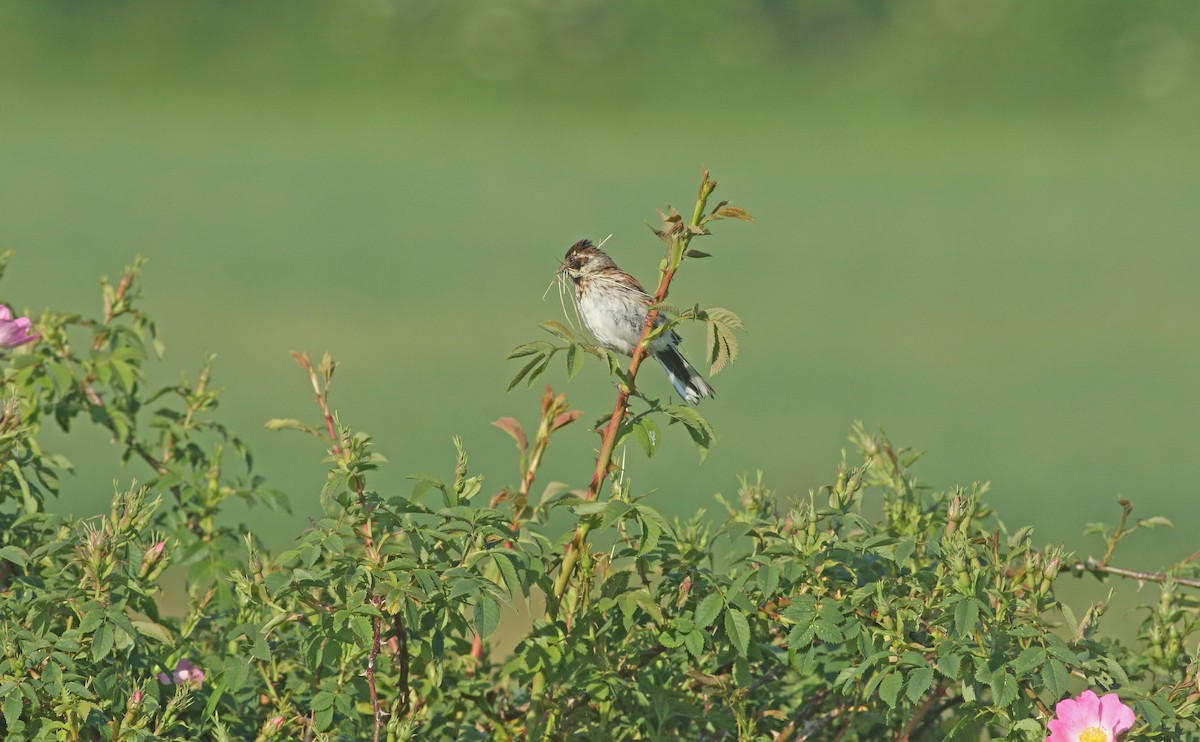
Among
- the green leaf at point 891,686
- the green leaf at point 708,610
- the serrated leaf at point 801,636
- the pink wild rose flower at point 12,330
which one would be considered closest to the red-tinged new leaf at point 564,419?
the green leaf at point 708,610

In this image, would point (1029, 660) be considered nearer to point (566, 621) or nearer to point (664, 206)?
point (566, 621)

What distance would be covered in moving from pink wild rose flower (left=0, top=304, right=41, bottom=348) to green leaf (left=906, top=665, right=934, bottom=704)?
4.94 feet

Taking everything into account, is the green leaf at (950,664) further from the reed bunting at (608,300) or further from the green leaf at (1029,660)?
the reed bunting at (608,300)

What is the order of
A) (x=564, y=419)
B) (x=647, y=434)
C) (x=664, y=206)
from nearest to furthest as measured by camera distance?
1. (x=647, y=434)
2. (x=564, y=419)
3. (x=664, y=206)

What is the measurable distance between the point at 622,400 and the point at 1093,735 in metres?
→ 0.79

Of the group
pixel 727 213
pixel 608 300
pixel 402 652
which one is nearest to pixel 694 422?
pixel 727 213

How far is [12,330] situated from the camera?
2510 mm

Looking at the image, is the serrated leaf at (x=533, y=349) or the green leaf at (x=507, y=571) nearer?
the green leaf at (x=507, y=571)

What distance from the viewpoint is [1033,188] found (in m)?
19.8

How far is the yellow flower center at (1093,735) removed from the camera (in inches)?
81.3

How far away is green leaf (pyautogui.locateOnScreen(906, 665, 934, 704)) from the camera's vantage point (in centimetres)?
201

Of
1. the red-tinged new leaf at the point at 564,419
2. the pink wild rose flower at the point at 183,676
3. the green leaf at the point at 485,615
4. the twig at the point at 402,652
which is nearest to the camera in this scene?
the green leaf at the point at 485,615

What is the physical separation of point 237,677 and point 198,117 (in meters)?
20.5

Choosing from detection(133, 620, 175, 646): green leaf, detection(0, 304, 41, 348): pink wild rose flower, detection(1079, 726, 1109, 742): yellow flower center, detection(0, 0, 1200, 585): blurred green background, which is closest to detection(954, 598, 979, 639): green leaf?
detection(1079, 726, 1109, 742): yellow flower center
